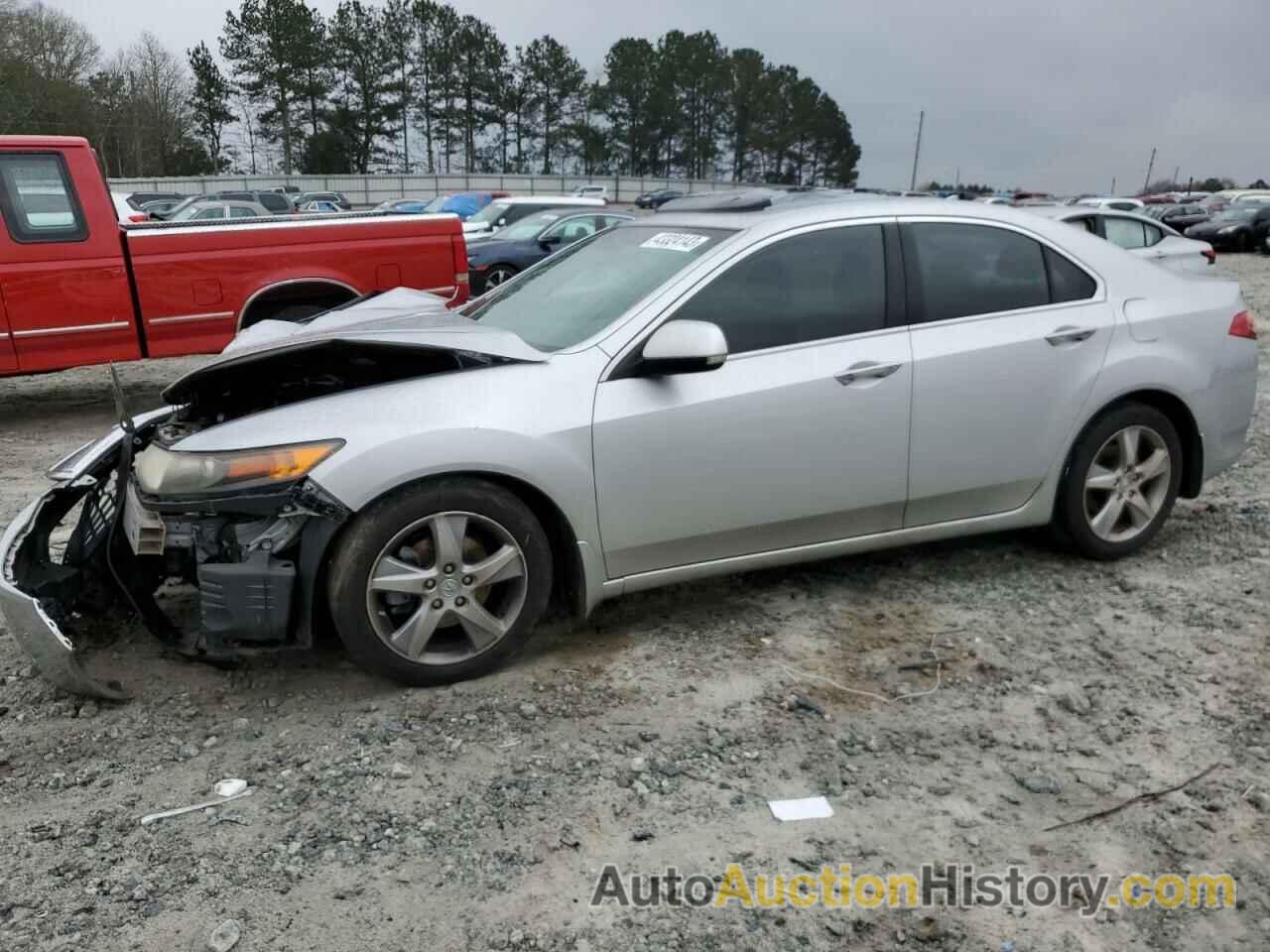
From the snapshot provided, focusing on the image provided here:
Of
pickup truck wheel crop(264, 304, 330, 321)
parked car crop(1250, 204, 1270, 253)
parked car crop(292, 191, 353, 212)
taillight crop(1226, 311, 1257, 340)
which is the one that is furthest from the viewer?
parked car crop(292, 191, 353, 212)

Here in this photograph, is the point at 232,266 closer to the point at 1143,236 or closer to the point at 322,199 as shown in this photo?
the point at 1143,236

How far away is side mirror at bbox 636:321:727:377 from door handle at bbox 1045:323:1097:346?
5.09ft

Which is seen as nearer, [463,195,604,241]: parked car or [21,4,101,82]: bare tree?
[463,195,604,241]: parked car

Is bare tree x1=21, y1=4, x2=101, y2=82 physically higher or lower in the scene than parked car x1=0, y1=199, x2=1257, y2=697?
higher

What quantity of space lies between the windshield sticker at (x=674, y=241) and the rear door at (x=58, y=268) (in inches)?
200

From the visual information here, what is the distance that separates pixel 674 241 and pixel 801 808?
7.41ft

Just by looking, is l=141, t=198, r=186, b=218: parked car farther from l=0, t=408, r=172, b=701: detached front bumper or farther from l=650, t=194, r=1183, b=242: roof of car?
l=650, t=194, r=1183, b=242: roof of car

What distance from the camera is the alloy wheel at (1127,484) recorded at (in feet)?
14.1

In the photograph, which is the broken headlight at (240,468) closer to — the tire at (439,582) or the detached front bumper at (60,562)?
the tire at (439,582)

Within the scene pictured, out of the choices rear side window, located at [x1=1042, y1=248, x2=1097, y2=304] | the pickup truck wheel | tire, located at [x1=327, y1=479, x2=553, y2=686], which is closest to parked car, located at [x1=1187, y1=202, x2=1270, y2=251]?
the pickup truck wheel

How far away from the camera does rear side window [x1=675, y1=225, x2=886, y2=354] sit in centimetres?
365

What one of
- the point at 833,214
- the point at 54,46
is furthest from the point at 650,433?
the point at 54,46

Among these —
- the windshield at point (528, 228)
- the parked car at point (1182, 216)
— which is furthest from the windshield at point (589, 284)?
the parked car at point (1182, 216)

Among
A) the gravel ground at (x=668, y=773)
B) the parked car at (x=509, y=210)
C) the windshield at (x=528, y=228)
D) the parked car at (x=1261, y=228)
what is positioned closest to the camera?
the gravel ground at (x=668, y=773)
